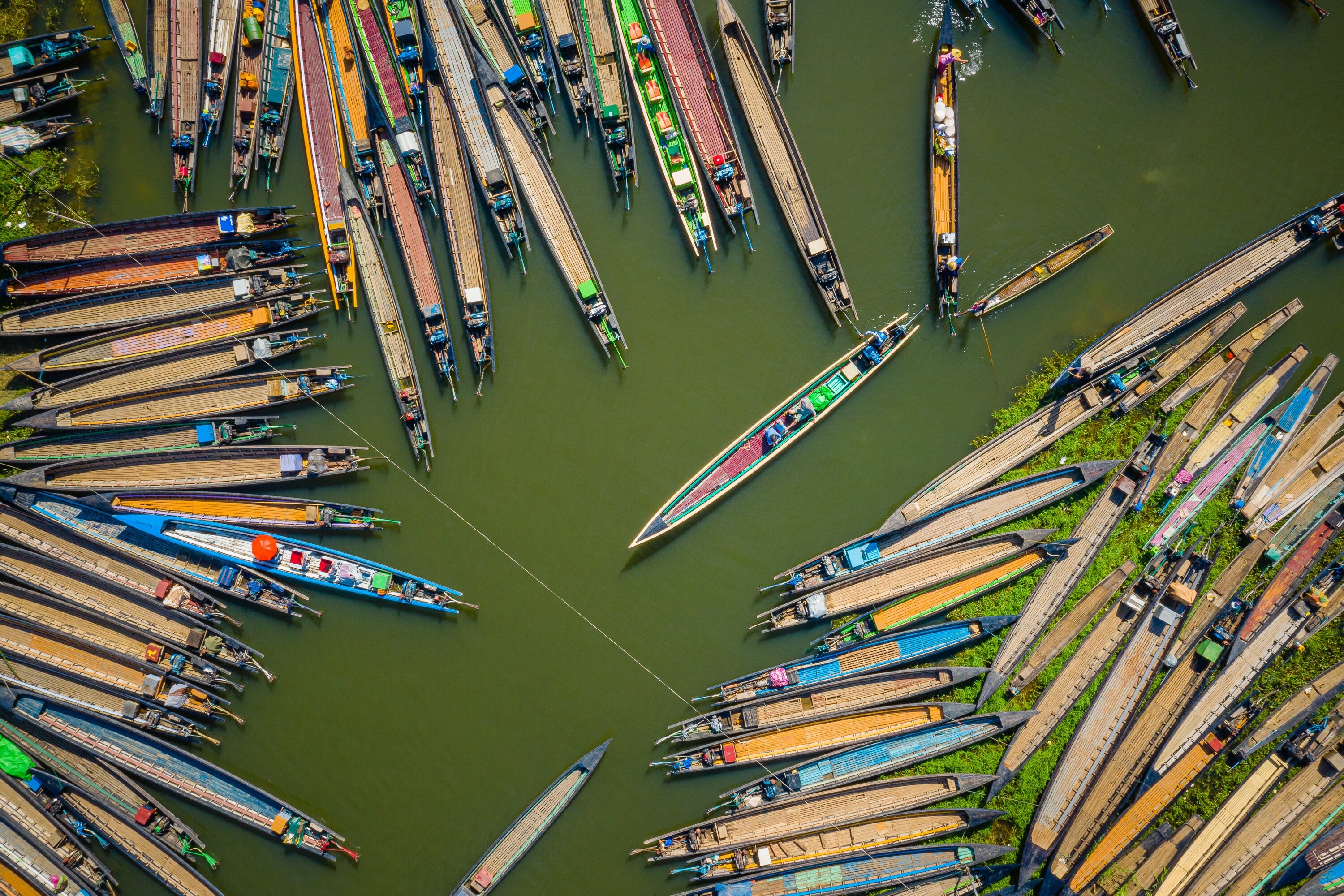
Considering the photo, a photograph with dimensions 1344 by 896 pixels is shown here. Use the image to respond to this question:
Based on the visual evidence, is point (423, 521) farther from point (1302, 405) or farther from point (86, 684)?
point (1302, 405)

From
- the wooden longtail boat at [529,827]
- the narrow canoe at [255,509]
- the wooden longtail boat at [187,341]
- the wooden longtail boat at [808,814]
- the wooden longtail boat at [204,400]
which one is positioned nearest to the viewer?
the wooden longtail boat at [808,814]

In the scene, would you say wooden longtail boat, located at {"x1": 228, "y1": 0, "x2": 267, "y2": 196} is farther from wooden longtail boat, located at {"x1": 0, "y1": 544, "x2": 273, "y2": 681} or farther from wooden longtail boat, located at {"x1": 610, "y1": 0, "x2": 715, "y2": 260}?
wooden longtail boat, located at {"x1": 0, "y1": 544, "x2": 273, "y2": 681}

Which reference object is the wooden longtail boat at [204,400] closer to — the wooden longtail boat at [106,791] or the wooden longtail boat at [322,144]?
the wooden longtail boat at [322,144]

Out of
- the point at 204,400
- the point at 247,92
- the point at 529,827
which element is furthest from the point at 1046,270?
the point at 204,400

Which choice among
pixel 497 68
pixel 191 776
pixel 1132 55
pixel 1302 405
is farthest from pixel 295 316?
pixel 1302 405

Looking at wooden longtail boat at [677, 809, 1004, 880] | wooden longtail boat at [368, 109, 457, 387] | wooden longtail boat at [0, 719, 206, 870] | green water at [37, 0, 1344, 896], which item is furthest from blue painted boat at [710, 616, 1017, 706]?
wooden longtail boat at [0, 719, 206, 870]

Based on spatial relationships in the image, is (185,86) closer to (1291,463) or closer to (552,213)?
(552,213)

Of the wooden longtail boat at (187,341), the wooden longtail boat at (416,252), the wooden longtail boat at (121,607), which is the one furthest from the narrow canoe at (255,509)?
the wooden longtail boat at (416,252)
